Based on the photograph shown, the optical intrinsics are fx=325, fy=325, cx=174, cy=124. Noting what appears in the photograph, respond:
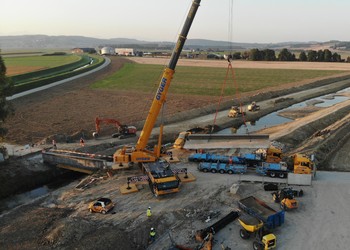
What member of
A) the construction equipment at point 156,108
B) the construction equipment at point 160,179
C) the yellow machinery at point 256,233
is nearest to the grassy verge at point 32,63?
the construction equipment at point 156,108

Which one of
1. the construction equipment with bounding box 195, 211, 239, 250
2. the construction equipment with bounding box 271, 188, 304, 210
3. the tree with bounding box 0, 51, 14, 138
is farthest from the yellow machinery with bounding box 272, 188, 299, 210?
the tree with bounding box 0, 51, 14, 138

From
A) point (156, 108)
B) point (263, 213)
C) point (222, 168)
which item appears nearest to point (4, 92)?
point (156, 108)

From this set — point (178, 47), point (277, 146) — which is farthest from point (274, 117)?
point (178, 47)

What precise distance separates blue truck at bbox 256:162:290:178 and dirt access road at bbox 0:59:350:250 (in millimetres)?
2113

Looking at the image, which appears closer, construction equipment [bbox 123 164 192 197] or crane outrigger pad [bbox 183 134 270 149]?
construction equipment [bbox 123 164 192 197]

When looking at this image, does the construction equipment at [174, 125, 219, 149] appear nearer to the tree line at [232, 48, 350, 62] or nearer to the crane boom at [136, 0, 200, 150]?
the crane boom at [136, 0, 200, 150]

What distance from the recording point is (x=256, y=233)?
21.7 meters

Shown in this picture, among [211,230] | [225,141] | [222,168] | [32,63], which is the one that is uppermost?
[32,63]

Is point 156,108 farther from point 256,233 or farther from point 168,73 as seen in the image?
point 256,233

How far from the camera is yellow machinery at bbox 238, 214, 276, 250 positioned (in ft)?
65.8

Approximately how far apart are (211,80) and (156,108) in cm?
7096

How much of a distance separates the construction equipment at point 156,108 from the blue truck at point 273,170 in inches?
393

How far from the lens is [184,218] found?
2423 centimetres

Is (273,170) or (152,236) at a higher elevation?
(273,170)
